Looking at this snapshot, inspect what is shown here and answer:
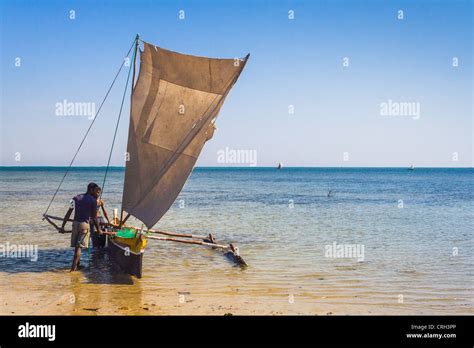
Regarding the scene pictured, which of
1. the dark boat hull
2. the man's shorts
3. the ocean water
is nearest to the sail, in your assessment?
the dark boat hull

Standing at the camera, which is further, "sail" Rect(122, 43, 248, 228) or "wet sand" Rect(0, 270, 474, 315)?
"sail" Rect(122, 43, 248, 228)

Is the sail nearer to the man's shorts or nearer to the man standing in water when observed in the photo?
the man standing in water

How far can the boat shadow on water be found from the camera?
494 inches

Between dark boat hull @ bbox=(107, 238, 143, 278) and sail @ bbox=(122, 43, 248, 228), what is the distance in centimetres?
125

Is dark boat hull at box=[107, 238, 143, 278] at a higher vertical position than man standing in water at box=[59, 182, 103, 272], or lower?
lower

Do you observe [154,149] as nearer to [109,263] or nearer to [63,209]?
[109,263]

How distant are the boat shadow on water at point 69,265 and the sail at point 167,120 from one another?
184cm

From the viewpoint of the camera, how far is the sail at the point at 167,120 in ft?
44.2

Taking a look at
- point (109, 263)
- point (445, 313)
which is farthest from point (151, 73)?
point (445, 313)

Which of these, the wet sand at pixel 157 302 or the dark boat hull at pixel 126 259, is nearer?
the wet sand at pixel 157 302

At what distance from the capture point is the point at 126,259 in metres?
12.6

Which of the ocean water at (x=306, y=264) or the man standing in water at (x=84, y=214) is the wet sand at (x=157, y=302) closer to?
the ocean water at (x=306, y=264)

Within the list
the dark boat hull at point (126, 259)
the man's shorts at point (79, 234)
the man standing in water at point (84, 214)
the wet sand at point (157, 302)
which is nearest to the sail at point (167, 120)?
the dark boat hull at point (126, 259)

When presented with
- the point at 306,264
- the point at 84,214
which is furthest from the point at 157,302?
the point at 306,264
